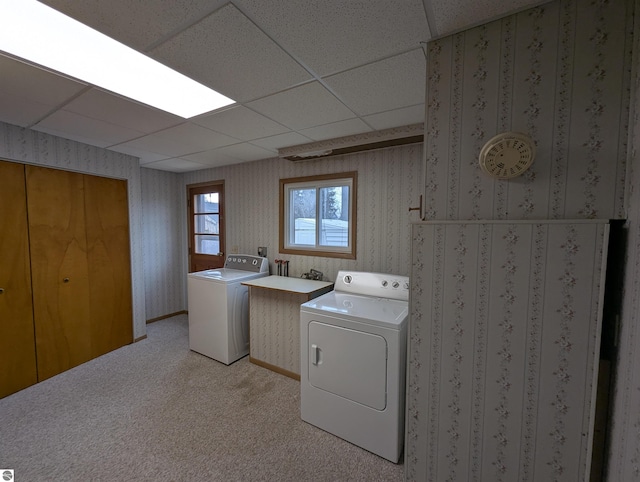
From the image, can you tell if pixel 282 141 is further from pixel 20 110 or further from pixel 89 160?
pixel 89 160

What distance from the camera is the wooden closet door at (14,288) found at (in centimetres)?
225

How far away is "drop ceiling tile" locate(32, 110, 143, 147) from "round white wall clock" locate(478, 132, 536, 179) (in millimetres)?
2717

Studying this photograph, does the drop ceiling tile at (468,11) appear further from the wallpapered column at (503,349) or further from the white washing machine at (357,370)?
the white washing machine at (357,370)

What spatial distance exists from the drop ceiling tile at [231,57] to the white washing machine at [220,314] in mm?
1982

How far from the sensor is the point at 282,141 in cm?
259

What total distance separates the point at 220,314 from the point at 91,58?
2313 millimetres

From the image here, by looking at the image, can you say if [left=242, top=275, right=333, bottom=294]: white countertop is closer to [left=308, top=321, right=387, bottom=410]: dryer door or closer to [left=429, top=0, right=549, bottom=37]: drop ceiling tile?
[left=308, top=321, right=387, bottom=410]: dryer door

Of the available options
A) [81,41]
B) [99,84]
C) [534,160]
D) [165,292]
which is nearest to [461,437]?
[534,160]

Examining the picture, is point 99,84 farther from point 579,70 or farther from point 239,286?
point 579,70

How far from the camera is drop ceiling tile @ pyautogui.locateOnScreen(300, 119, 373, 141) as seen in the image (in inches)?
84.3

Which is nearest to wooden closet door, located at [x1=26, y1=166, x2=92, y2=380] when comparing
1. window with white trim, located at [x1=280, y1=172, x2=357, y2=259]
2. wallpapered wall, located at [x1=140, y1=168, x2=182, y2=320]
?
wallpapered wall, located at [x1=140, y1=168, x2=182, y2=320]

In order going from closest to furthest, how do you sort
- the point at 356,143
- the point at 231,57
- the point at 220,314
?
the point at 231,57, the point at 356,143, the point at 220,314

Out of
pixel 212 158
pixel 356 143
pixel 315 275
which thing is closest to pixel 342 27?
pixel 356 143

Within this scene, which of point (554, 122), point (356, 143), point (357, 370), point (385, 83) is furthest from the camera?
point (356, 143)
